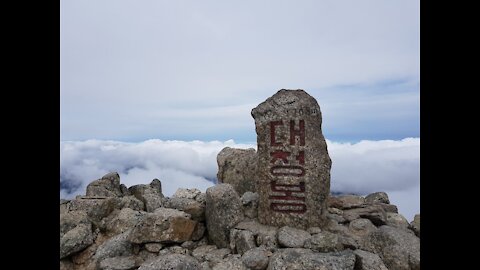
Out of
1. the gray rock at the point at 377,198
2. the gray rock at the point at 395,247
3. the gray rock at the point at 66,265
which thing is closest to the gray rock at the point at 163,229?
the gray rock at the point at 66,265

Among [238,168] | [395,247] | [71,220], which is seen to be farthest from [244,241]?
→ [71,220]

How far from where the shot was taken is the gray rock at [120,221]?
11625 millimetres

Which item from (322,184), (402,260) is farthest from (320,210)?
(402,260)

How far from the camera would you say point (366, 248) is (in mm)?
9781

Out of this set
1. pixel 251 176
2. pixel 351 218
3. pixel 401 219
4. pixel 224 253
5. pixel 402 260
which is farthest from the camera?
pixel 251 176

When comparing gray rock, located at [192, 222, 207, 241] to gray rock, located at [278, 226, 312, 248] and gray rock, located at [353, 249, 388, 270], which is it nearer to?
gray rock, located at [278, 226, 312, 248]

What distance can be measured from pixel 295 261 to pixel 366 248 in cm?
228

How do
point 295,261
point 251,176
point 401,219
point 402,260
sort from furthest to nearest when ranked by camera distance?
point 251,176 < point 401,219 < point 402,260 < point 295,261

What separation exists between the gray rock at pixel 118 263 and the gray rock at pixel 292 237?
12.4ft

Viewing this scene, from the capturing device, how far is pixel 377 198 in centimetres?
1491

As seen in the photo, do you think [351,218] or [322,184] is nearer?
[322,184]

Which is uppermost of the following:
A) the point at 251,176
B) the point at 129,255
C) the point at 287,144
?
the point at 287,144

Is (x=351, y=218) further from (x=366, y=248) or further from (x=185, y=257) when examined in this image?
(x=185, y=257)

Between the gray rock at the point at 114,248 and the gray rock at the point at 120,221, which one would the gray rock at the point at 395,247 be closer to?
the gray rock at the point at 114,248
